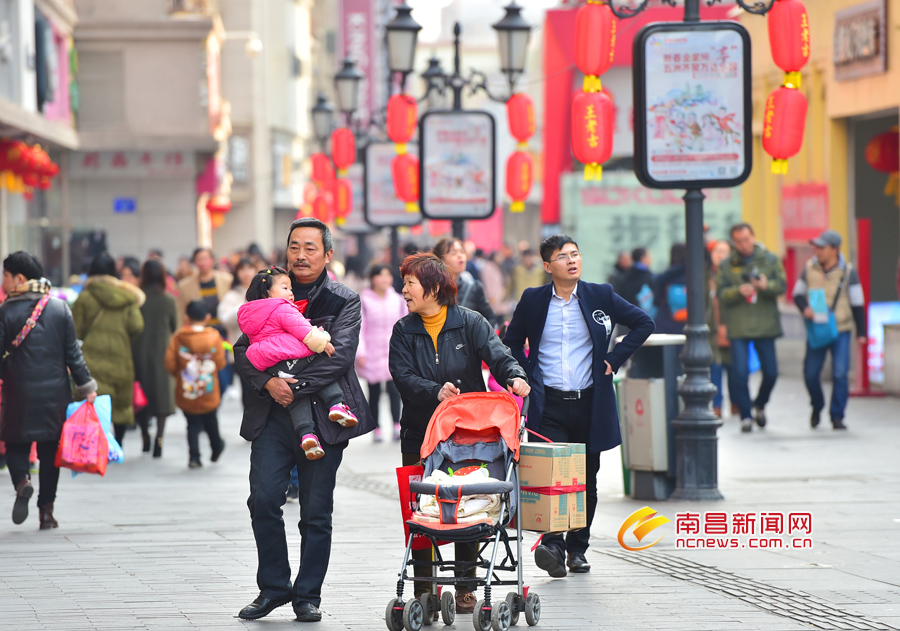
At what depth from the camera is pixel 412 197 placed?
69.8 ft

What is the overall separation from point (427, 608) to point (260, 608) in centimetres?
76

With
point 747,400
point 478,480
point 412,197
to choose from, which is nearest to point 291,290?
point 478,480

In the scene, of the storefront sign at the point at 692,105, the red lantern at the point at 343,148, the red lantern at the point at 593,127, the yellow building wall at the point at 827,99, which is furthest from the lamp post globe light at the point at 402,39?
the red lantern at the point at 343,148

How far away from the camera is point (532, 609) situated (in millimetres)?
6430

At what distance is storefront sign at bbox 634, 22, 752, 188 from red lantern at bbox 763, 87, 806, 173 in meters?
0.56

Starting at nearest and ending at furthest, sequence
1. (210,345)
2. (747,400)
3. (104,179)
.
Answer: (210,345), (747,400), (104,179)

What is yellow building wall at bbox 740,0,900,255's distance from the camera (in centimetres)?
1914

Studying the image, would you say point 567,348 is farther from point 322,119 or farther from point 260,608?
point 322,119

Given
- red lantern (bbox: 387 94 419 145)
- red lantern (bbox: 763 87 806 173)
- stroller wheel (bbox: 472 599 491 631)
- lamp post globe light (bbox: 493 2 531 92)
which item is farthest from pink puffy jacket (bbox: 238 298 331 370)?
red lantern (bbox: 387 94 419 145)

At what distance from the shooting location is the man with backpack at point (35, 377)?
31.0 feet

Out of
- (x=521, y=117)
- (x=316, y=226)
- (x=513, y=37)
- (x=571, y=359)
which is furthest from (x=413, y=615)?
(x=521, y=117)

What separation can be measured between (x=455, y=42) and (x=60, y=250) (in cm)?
1525

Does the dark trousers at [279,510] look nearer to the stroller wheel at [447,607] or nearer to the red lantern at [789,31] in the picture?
the stroller wheel at [447,607]

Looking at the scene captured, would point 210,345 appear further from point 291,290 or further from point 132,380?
point 291,290
